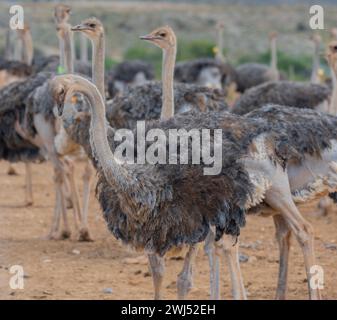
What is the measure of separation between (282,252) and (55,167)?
297 centimetres

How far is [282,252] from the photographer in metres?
6.97

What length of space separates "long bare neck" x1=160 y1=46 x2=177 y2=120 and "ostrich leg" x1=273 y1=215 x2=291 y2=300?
3.52 feet

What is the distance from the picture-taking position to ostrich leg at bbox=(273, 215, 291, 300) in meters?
6.92

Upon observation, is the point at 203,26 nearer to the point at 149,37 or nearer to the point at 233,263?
the point at 149,37

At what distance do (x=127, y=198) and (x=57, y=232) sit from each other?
347 cm

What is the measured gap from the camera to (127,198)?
19.6 ft

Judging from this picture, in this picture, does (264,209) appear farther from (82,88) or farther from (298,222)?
(82,88)

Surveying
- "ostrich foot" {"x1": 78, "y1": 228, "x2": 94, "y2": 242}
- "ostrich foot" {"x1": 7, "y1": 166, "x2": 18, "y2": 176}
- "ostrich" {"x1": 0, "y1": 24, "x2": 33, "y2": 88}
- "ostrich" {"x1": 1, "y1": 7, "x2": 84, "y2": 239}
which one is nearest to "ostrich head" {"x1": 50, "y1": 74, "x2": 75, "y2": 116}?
"ostrich" {"x1": 1, "y1": 7, "x2": 84, "y2": 239}

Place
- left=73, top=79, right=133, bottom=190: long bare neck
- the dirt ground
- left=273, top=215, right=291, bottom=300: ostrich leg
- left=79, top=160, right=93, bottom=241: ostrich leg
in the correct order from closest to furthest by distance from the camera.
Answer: left=73, top=79, right=133, bottom=190: long bare neck < left=273, top=215, right=291, bottom=300: ostrich leg < the dirt ground < left=79, top=160, right=93, bottom=241: ostrich leg

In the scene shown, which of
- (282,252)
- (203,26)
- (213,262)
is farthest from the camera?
(203,26)

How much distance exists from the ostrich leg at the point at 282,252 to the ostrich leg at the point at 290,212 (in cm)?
32

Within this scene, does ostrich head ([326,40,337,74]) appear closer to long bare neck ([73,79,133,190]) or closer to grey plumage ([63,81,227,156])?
grey plumage ([63,81,227,156])

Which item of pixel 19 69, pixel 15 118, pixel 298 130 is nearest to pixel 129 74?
pixel 19 69

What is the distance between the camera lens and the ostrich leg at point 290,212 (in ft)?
21.0
